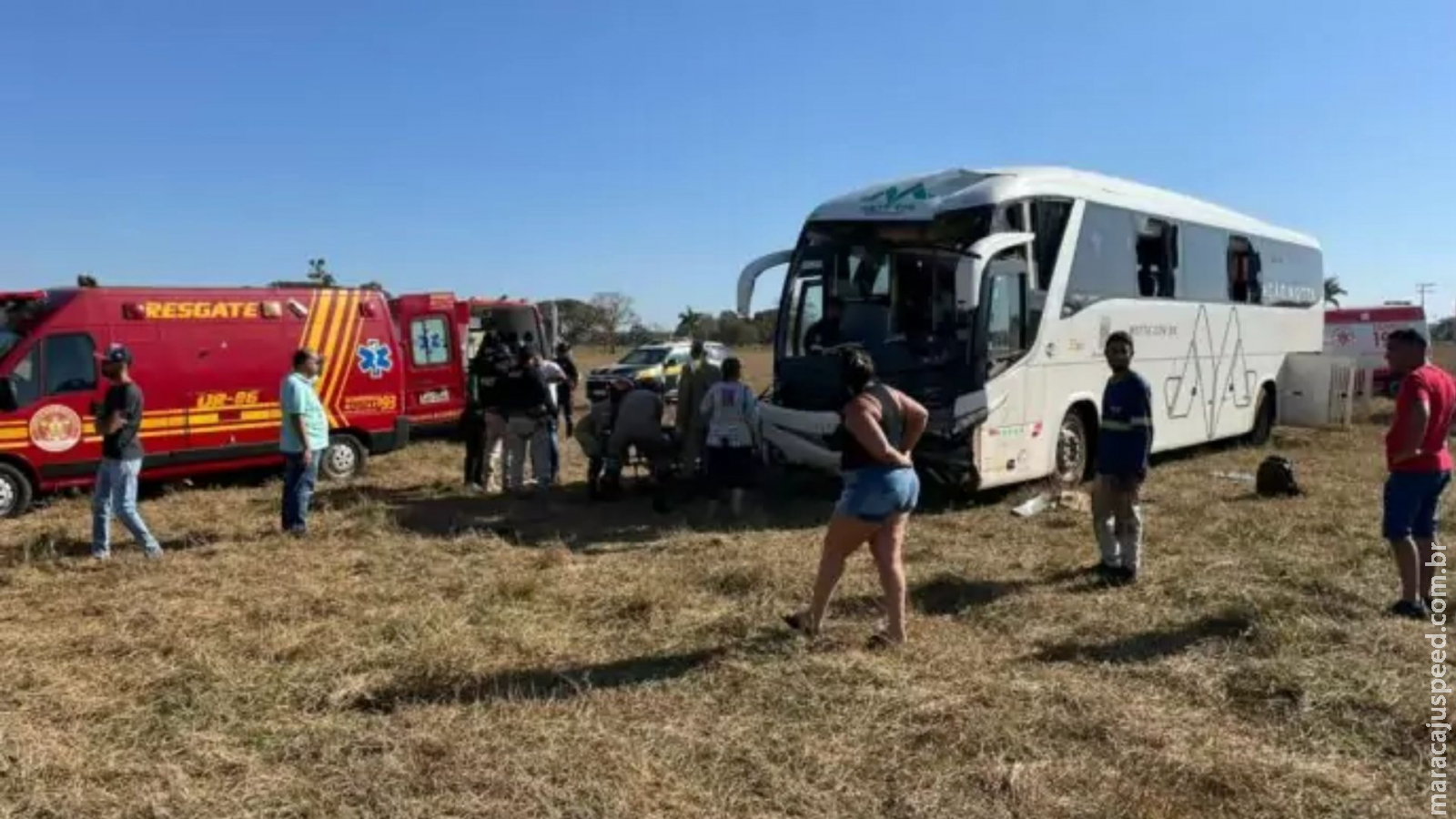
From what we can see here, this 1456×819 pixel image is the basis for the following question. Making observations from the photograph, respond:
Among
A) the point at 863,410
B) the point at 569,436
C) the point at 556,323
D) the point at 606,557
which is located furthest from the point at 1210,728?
the point at 556,323

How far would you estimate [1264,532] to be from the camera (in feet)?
28.6

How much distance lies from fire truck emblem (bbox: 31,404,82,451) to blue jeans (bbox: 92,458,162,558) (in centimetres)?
303

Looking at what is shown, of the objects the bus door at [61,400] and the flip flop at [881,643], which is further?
the bus door at [61,400]

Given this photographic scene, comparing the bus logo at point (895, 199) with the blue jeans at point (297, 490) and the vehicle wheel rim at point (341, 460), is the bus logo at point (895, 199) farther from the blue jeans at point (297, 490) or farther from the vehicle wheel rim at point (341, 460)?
the vehicle wheel rim at point (341, 460)

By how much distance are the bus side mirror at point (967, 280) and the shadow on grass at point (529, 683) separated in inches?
181

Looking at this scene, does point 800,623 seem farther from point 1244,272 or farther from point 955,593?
point 1244,272

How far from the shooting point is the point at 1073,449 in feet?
36.3

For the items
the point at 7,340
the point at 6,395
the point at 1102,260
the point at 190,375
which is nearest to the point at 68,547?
the point at 6,395

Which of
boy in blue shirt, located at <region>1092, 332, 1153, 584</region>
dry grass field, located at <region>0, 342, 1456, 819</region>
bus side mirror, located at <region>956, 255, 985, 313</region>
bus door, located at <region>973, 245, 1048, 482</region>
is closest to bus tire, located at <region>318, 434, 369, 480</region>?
dry grass field, located at <region>0, 342, 1456, 819</region>

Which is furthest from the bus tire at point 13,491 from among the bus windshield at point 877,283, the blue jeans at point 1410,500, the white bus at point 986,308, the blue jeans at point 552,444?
the blue jeans at point 1410,500

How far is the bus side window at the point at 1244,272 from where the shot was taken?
1405 cm

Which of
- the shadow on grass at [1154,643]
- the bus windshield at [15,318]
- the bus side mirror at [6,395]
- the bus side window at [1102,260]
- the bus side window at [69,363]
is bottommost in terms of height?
the shadow on grass at [1154,643]

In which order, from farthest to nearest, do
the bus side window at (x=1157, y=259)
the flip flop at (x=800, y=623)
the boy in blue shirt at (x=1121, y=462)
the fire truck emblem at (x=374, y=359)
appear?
the fire truck emblem at (x=374, y=359) < the bus side window at (x=1157, y=259) < the boy in blue shirt at (x=1121, y=462) < the flip flop at (x=800, y=623)

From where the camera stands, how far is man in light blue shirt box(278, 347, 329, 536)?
859 centimetres
